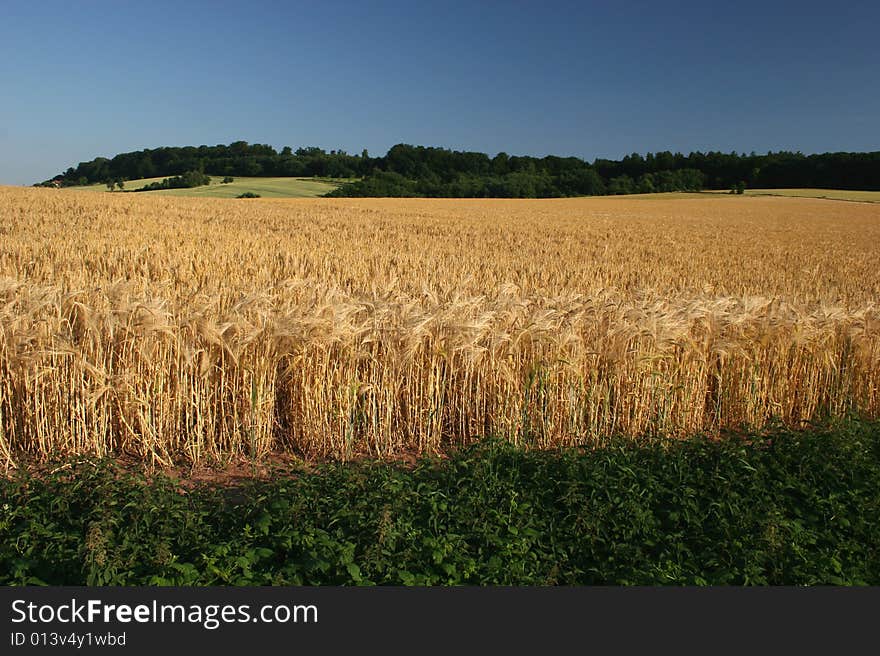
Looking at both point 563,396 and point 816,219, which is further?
point 816,219

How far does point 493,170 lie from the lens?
8869cm

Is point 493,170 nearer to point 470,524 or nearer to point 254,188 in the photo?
point 254,188

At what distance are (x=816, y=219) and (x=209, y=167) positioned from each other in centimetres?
6846

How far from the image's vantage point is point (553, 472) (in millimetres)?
4547

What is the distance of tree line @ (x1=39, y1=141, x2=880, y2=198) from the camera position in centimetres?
7688

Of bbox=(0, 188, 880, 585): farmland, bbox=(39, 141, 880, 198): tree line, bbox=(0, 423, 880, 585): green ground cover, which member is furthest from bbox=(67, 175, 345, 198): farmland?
bbox=(0, 423, 880, 585): green ground cover

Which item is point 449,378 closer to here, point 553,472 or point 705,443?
point 553,472

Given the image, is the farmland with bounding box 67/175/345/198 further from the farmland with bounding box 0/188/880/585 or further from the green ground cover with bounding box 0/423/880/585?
the green ground cover with bounding box 0/423/880/585

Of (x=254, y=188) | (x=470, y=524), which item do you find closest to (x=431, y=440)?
(x=470, y=524)

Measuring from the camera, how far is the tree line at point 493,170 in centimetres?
7688

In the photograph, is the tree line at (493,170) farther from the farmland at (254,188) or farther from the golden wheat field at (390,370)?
the golden wheat field at (390,370)

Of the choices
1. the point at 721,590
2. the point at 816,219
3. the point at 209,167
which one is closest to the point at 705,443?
the point at 721,590

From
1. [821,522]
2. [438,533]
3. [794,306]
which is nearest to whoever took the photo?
[438,533]

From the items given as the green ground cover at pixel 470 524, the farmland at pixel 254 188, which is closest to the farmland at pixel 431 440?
the green ground cover at pixel 470 524
